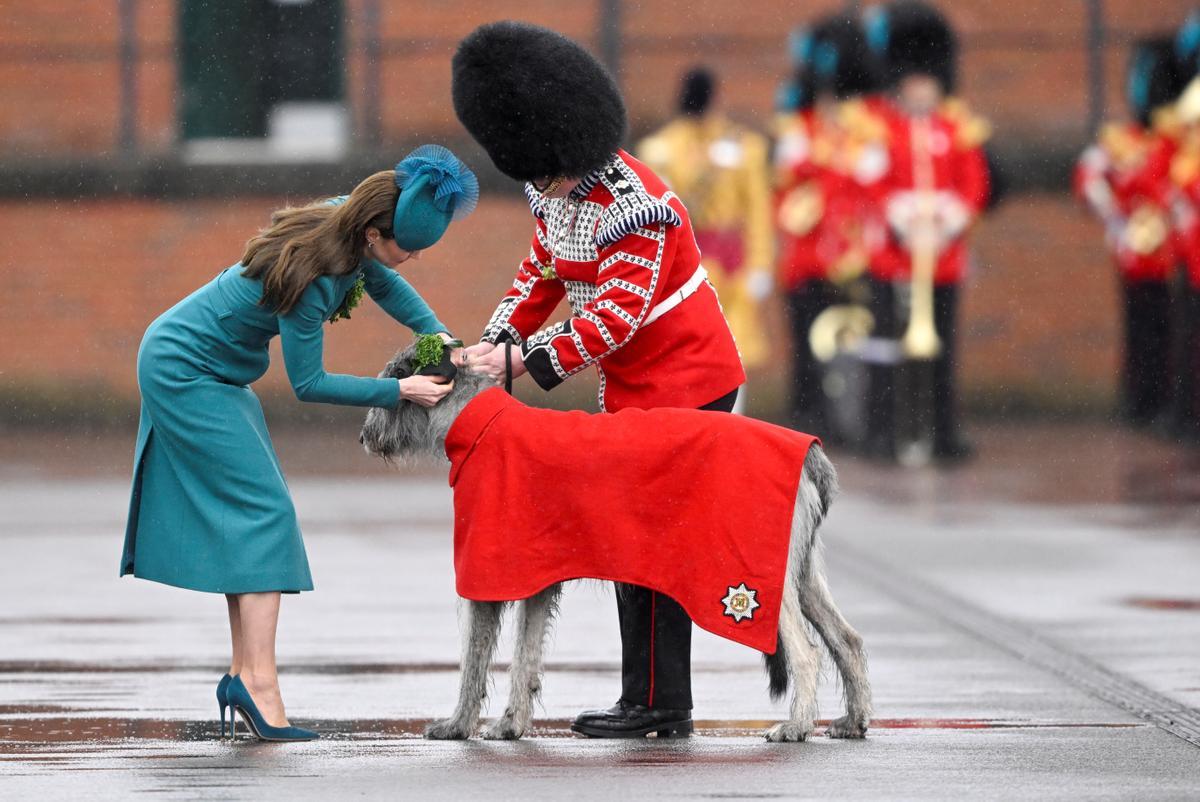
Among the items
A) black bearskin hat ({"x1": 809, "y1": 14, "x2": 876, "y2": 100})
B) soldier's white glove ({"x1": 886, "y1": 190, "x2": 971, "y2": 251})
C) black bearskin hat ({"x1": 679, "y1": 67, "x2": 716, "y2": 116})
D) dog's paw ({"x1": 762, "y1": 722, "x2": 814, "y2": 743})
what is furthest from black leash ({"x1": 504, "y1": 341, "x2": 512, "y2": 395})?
black bearskin hat ({"x1": 809, "y1": 14, "x2": 876, "y2": 100})

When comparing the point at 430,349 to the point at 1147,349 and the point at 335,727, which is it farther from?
the point at 1147,349

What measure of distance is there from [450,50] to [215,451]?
12690 millimetres

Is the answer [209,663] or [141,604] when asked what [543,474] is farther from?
[141,604]

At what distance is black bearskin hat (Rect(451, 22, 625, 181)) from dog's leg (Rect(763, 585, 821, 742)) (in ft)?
4.52

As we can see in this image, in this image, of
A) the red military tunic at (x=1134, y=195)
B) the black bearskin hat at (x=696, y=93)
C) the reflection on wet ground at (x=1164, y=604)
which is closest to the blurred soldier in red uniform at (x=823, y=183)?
the black bearskin hat at (x=696, y=93)

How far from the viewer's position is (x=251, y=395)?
682 cm

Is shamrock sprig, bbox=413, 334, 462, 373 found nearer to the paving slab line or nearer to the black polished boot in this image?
the black polished boot

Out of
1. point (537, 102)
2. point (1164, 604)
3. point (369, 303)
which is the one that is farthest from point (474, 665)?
point (369, 303)

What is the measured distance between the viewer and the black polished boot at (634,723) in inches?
266

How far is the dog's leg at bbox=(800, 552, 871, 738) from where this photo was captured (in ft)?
22.1

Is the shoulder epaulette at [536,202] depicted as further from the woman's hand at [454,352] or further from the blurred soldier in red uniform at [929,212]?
the blurred soldier in red uniform at [929,212]

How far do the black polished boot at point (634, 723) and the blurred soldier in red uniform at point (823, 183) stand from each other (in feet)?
31.4

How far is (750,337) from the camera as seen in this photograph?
16453 mm

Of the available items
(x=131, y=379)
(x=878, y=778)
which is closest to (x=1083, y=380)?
(x=131, y=379)
